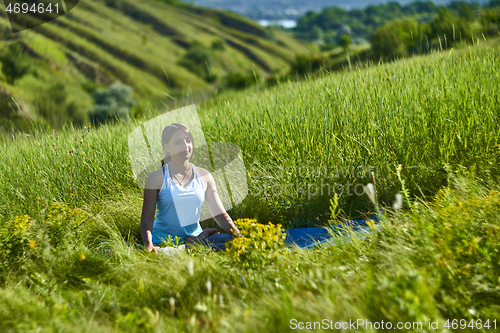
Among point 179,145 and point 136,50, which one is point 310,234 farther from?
point 136,50

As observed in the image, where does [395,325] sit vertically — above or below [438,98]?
below

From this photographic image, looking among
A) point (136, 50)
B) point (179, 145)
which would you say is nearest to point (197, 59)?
point (136, 50)

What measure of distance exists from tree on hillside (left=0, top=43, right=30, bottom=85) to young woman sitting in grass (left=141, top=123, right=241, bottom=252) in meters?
49.3

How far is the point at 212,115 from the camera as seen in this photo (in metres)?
4.91

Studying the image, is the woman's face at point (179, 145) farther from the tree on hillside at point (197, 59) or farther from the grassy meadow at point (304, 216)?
the tree on hillside at point (197, 59)

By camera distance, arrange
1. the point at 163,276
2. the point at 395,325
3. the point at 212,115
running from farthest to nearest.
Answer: the point at 212,115
the point at 163,276
the point at 395,325

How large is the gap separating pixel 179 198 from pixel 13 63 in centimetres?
5349

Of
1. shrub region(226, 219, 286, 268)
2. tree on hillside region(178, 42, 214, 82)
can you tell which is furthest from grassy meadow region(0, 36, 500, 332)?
tree on hillside region(178, 42, 214, 82)

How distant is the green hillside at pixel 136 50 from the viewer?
56156mm

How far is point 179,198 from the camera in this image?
298 centimetres

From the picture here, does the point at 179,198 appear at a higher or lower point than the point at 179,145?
lower

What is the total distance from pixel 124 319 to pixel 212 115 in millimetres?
3473

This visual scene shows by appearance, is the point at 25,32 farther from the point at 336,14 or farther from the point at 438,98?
the point at 336,14

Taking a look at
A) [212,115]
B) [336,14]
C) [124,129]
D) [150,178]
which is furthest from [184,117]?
[336,14]
